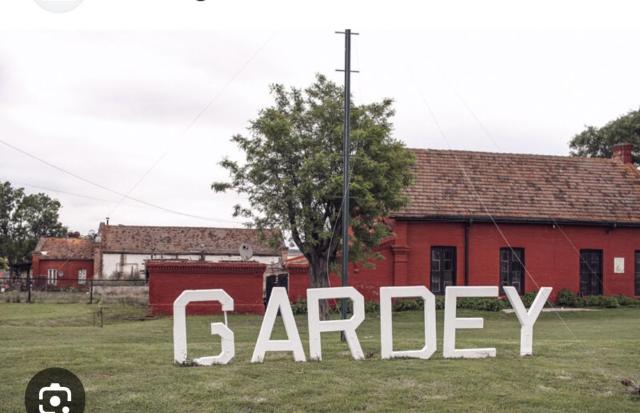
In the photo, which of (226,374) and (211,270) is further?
(211,270)

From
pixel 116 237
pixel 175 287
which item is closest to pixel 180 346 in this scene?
pixel 175 287

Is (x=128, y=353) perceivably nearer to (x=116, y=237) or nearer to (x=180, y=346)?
(x=180, y=346)

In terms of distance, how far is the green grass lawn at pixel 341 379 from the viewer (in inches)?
322

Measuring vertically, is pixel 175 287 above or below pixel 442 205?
below

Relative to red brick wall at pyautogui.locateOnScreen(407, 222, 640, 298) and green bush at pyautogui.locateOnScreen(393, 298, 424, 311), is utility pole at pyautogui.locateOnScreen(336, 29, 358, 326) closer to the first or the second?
green bush at pyautogui.locateOnScreen(393, 298, 424, 311)

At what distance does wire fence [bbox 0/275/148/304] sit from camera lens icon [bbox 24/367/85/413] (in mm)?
19965

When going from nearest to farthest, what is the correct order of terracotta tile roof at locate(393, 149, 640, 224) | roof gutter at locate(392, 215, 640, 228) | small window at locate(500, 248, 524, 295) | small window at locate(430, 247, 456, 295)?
1. roof gutter at locate(392, 215, 640, 228)
2. small window at locate(430, 247, 456, 295)
3. terracotta tile roof at locate(393, 149, 640, 224)
4. small window at locate(500, 248, 524, 295)

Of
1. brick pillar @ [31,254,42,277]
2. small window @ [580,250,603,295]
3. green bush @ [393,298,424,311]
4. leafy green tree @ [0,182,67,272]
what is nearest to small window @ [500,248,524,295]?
small window @ [580,250,603,295]

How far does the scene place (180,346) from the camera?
10469mm

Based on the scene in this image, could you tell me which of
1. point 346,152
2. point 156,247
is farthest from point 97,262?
point 346,152

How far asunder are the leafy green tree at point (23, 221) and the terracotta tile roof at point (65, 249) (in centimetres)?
975

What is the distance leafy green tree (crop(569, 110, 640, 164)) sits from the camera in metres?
45.6

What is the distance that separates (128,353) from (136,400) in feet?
11.4

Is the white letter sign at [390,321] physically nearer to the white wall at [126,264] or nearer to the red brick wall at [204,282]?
the red brick wall at [204,282]
